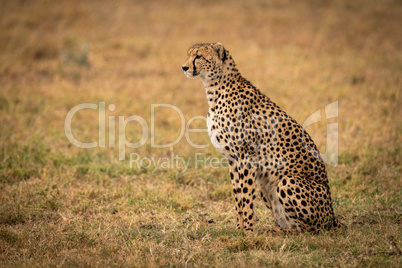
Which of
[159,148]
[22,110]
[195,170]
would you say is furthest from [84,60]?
[195,170]

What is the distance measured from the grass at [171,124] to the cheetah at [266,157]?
0.19 m

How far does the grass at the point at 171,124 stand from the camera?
4285 mm

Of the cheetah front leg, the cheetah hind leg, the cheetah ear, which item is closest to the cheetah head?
the cheetah ear

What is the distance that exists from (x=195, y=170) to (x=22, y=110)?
3707 mm

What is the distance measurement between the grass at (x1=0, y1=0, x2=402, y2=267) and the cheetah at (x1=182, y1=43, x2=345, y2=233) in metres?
0.19

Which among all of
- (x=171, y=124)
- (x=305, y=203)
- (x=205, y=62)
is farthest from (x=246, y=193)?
(x=171, y=124)

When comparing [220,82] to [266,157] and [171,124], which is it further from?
[171,124]

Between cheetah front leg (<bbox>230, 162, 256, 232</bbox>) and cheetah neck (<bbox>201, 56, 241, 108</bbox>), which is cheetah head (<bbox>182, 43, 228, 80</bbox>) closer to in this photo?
cheetah neck (<bbox>201, 56, 241, 108</bbox>)

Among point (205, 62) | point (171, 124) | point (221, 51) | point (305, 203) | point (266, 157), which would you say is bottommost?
point (305, 203)

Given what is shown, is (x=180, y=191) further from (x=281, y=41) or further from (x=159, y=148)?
(x=281, y=41)

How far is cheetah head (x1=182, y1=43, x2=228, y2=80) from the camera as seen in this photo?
476 centimetres

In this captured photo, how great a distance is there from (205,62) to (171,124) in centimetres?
337

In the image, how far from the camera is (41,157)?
6582 mm

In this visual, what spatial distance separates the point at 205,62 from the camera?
188 inches
